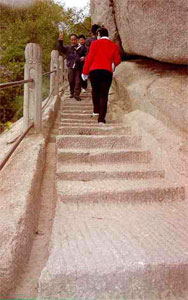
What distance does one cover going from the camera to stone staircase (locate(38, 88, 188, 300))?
2160 millimetres

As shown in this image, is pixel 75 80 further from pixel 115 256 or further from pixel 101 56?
pixel 115 256

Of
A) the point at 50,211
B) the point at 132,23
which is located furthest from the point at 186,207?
the point at 132,23

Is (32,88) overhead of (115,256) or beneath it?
overhead

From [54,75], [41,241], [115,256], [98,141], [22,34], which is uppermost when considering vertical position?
[22,34]

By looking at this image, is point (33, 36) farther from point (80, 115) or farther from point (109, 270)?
point (109, 270)

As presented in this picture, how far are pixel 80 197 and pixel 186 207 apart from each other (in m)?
1.10

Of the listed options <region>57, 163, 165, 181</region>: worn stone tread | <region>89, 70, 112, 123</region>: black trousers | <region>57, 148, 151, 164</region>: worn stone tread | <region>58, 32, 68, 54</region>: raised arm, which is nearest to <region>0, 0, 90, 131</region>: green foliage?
<region>58, 32, 68, 54</region>: raised arm

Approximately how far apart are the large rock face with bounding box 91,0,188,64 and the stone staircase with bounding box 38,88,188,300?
129cm

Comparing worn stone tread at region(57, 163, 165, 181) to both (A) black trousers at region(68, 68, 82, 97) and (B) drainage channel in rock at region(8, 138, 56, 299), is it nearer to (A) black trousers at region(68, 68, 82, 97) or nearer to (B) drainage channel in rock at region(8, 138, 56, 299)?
(B) drainage channel in rock at region(8, 138, 56, 299)

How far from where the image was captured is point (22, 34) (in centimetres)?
1473

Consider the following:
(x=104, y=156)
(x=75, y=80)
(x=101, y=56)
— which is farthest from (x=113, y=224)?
(x=75, y=80)

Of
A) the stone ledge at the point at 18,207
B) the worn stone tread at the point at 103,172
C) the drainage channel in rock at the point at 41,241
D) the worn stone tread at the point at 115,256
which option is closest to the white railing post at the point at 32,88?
Result: the stone ledge at the point at 18,207

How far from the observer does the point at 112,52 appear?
5.30 meters

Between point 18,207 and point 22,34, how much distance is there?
1362cm
